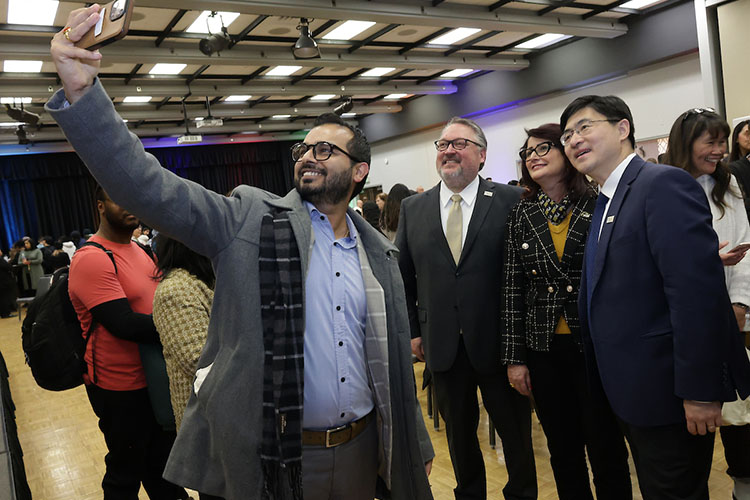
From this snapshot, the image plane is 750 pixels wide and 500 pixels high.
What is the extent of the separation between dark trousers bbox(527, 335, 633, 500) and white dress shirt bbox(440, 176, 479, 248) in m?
0.66

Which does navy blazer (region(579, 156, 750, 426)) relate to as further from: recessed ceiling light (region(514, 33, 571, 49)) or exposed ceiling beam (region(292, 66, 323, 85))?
exposed ceiling beam (region(292, 66, 323, 85))

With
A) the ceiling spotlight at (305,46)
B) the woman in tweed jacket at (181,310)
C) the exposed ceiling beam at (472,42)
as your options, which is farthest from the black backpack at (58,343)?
the exposed ceiling beam at (472,42)

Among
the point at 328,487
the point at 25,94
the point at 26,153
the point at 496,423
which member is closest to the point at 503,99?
the point at 25,94

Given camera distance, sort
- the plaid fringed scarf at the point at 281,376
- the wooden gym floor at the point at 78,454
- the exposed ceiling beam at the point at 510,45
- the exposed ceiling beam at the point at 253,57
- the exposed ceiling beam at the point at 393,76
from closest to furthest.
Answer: the plaid fringed scarf at the point at 281,376
the wooden gym floor at the point at 78,454
the exposed ceiling beam at the point at 253,57
the exposed ceiling beam at the point at 510,45
the exposed ceiling beam at the point at 393,76

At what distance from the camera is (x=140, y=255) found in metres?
2.57

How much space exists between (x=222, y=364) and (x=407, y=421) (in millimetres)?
642

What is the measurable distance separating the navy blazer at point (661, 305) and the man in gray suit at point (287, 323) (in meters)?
0.66

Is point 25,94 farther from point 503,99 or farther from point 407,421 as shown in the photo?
point 407,421

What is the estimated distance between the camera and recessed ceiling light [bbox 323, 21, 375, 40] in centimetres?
989

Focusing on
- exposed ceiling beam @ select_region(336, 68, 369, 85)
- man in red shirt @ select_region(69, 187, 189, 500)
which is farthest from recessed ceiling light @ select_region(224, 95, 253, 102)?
man in red shirt @ select_region(69, 187, 189, 500)

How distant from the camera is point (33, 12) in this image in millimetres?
7719

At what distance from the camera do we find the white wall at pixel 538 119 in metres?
10.6

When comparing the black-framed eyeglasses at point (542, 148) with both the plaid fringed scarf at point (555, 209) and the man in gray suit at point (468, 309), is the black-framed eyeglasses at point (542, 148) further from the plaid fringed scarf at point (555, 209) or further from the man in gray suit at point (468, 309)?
the man in gray suit at point (468, 309)

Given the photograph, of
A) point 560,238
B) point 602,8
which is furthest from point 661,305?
point 602,8
